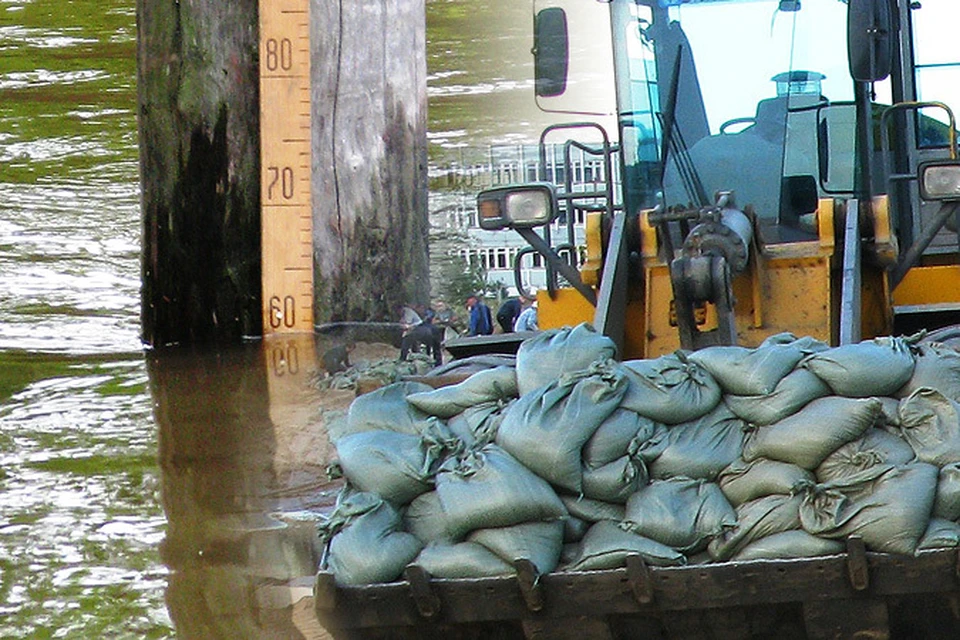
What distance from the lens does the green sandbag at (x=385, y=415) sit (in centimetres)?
459

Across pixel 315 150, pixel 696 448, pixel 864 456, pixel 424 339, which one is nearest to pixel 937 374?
pixel 864 456

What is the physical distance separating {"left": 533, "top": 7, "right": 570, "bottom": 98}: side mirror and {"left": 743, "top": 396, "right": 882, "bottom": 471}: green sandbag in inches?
115

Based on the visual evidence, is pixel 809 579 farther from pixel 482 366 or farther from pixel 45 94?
pixel 45 94

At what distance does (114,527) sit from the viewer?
194 inches

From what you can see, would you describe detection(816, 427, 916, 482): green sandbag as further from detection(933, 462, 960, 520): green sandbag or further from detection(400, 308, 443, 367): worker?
detection(400, 308, 443, 367): worker

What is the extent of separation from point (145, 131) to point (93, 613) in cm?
334

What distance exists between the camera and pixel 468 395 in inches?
181

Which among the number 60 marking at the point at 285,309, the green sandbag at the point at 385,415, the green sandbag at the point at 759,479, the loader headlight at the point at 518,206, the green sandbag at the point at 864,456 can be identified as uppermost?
the loader headlight at the point at 518,206

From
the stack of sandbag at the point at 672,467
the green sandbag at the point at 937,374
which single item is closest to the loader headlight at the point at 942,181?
the stack of sandbag at the point at 672,467

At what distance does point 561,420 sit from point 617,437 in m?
0.15

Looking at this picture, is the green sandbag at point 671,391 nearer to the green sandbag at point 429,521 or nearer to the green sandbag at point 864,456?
the green sandbag at point 864,456

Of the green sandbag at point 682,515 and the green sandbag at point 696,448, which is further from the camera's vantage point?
the green sandbag at point 696,448

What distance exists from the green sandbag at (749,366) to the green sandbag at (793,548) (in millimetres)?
454

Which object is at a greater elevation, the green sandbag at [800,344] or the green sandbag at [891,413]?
the green sandbag at [800,344]
